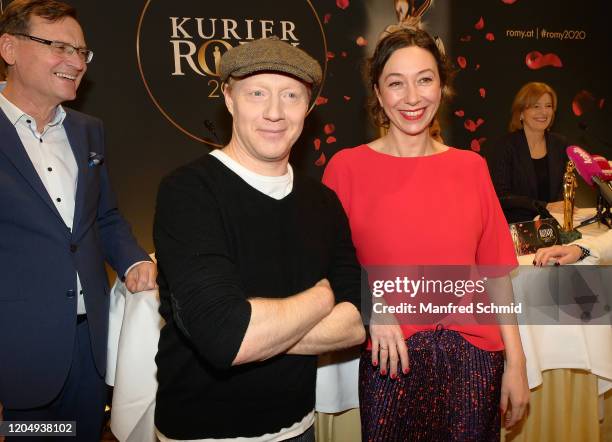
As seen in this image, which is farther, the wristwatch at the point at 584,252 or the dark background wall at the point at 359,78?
the dark background wall at the point at 359,78

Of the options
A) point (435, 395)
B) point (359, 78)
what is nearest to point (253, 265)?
point (435, 395)

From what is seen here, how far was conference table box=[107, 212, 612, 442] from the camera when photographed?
202 cm

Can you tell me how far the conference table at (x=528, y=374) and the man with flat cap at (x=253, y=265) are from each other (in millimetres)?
725

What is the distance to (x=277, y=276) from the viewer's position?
130cm

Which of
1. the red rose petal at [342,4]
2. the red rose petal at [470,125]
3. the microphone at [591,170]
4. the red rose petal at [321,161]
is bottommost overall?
the microphone at [591,170]

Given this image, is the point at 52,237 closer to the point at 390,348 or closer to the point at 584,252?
the point at 390,348

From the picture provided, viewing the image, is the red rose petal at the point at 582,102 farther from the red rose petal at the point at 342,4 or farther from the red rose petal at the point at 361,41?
the red rose petal at the point at 342,4

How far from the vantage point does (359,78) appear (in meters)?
4.28

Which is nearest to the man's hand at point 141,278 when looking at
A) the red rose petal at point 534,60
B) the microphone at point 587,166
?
the microphone at point 587,166

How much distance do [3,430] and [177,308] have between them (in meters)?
1.14

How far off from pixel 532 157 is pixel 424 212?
3004mm

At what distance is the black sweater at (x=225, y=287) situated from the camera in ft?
3.73

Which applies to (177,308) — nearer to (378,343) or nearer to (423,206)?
(378,343)

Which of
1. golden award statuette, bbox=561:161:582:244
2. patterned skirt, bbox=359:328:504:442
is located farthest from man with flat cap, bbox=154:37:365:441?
golden award statuette, bbox=561:161:582:244
